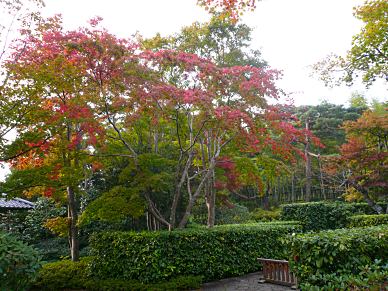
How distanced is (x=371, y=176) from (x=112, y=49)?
1153 cm

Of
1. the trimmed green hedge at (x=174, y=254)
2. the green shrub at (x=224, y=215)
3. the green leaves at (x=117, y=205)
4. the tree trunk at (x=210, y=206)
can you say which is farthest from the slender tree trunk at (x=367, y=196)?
the green leaves at (x=117, y=205)

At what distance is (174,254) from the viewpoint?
7.27 m

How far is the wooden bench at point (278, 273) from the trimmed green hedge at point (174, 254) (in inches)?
34.3

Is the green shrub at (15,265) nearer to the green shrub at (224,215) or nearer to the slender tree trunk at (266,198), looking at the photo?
the green shrub at (224,215)

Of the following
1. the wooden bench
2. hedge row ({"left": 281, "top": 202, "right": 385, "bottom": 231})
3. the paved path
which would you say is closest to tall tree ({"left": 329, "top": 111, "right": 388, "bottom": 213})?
hedge row ({"left": 281, "top": 202, "right": 385, "bottom": 231})

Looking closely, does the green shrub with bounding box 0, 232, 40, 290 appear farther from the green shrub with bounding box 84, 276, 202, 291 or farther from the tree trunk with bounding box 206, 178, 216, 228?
the tree trunk with bounding box 206, 178, 216, 228

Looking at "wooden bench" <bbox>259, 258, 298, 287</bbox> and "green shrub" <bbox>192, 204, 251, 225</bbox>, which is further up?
"green shrub" <bbox>192, 204, 251, 225</bbox>

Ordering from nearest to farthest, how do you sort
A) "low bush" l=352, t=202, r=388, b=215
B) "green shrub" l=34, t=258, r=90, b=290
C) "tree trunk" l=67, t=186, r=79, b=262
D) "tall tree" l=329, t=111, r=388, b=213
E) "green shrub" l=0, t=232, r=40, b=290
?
"green shrub" l=0, t=232, r=40, b=290 < "green shrub" l=34, t=258, r=90, b=290 < "tree trunk" l=67, t=186, r=79, b=262 < "tall tree" l=329, t=111, r=388, b=213 < "low bush" l=352, t=202, r=388, b=215

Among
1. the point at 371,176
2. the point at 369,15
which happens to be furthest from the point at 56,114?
the point at 371,176

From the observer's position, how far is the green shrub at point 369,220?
1082 cm

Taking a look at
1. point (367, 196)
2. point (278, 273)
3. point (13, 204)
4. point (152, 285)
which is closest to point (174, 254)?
point (152, 285)

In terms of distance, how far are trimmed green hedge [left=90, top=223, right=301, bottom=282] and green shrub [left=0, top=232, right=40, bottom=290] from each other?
3318mm

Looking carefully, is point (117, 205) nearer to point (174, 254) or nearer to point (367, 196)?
point (174, 254)

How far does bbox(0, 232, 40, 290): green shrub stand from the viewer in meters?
3.68
